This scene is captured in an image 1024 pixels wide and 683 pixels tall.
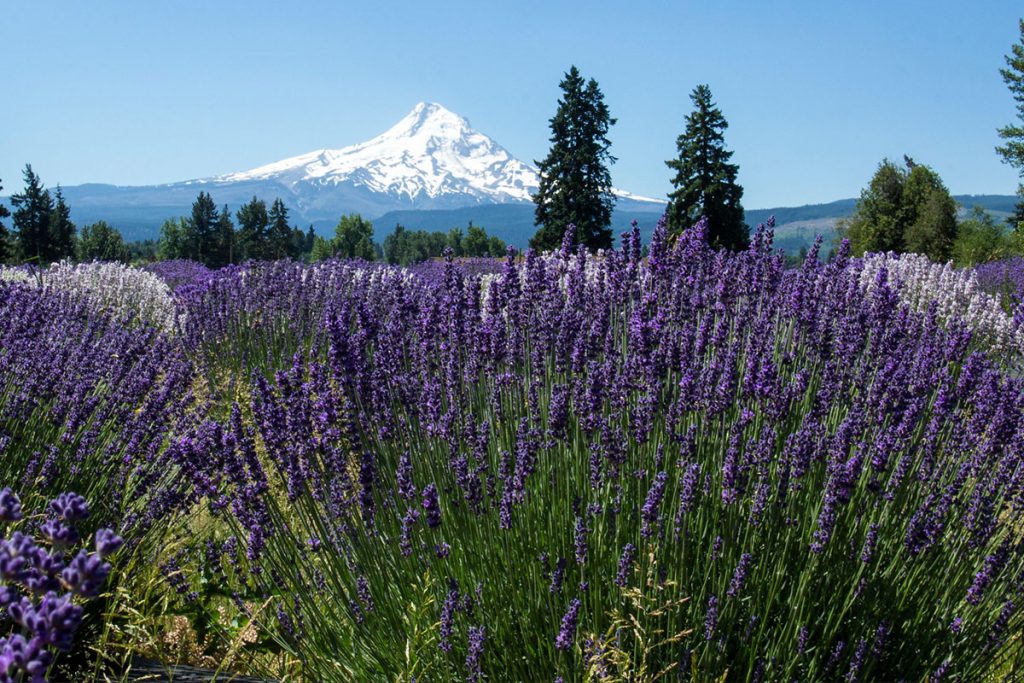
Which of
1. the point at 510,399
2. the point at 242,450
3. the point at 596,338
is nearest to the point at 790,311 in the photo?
the point at 596,338

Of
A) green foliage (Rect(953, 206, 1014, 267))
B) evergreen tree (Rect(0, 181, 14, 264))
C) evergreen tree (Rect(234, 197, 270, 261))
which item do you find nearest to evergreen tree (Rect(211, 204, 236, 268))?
evergreen tree (Rect(234, 197, 270, 261))

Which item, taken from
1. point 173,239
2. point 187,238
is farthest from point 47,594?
point 173,239

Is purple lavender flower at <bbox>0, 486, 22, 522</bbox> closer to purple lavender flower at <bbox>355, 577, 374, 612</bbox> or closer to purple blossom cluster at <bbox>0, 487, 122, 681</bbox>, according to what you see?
purple blossom cluster at <bbox>0, 487, 122, 681</bbox>

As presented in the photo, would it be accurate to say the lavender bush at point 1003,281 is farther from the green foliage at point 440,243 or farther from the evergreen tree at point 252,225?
the green foliage at point 440,243

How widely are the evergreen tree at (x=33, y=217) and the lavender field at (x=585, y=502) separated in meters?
48.2

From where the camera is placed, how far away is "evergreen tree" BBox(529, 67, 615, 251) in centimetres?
3334

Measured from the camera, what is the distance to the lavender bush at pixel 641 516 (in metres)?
2.17

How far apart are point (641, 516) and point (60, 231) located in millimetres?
55010

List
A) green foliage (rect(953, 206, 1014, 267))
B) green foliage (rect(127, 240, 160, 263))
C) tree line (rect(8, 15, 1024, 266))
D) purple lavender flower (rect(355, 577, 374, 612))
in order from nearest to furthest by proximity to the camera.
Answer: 1. purple lavender flower (rect(355, 577, 374, 612))
2. green foliage (rect(953, 206, 1014, 267))
3. tree line (rect(8, 15, 1024, 266))
4. green foliage (rect(127, 240, 160, 263))

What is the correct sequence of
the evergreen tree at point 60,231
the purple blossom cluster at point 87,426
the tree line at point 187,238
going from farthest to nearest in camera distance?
the evergreen tree at point 60,231 < the tree line at point 187,238 < the purple blossom cluster at point 87,426

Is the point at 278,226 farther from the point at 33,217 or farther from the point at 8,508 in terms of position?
the point at 8,508

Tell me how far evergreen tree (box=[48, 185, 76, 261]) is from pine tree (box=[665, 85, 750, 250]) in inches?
1431

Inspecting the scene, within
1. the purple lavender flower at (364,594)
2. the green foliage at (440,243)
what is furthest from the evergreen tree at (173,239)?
the purple lavender flower at (364,594)

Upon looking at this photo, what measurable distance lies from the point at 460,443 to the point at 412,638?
2.42ft
